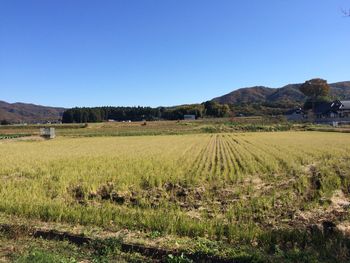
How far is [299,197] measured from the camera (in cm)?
1341

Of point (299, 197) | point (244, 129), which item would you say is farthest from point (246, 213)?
point (244, 129)

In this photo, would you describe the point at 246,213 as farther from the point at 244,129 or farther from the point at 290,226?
the point at 244,129

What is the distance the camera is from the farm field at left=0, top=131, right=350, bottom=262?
8.27m

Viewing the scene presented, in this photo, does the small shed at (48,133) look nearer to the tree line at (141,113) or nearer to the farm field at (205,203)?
the farm field at (205,203)

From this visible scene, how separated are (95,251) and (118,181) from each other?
878 centimetres

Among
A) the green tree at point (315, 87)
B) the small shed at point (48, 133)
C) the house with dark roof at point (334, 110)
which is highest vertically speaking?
the green tree at point (315, 87)

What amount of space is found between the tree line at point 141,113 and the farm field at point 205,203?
12881 centimetres

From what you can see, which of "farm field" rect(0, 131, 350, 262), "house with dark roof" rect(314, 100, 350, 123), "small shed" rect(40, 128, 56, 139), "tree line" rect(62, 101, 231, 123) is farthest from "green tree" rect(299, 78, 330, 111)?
"farm field" rect(0, 131, 350, 262)

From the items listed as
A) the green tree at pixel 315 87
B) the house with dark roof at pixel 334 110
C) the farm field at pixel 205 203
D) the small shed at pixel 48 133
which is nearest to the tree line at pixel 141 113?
the green tree at pixel 315 87

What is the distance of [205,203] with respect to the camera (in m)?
12.7

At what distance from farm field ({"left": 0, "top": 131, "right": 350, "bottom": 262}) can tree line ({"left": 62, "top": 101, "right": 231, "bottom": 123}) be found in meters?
129

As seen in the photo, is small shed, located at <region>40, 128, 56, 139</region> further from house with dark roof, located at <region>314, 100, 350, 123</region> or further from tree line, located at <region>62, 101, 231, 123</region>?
tree line, located at <region>62, 101, 231, 123</region>

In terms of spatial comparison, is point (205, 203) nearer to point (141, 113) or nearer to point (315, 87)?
point (315, 87)

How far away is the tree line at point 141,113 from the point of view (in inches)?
5901
